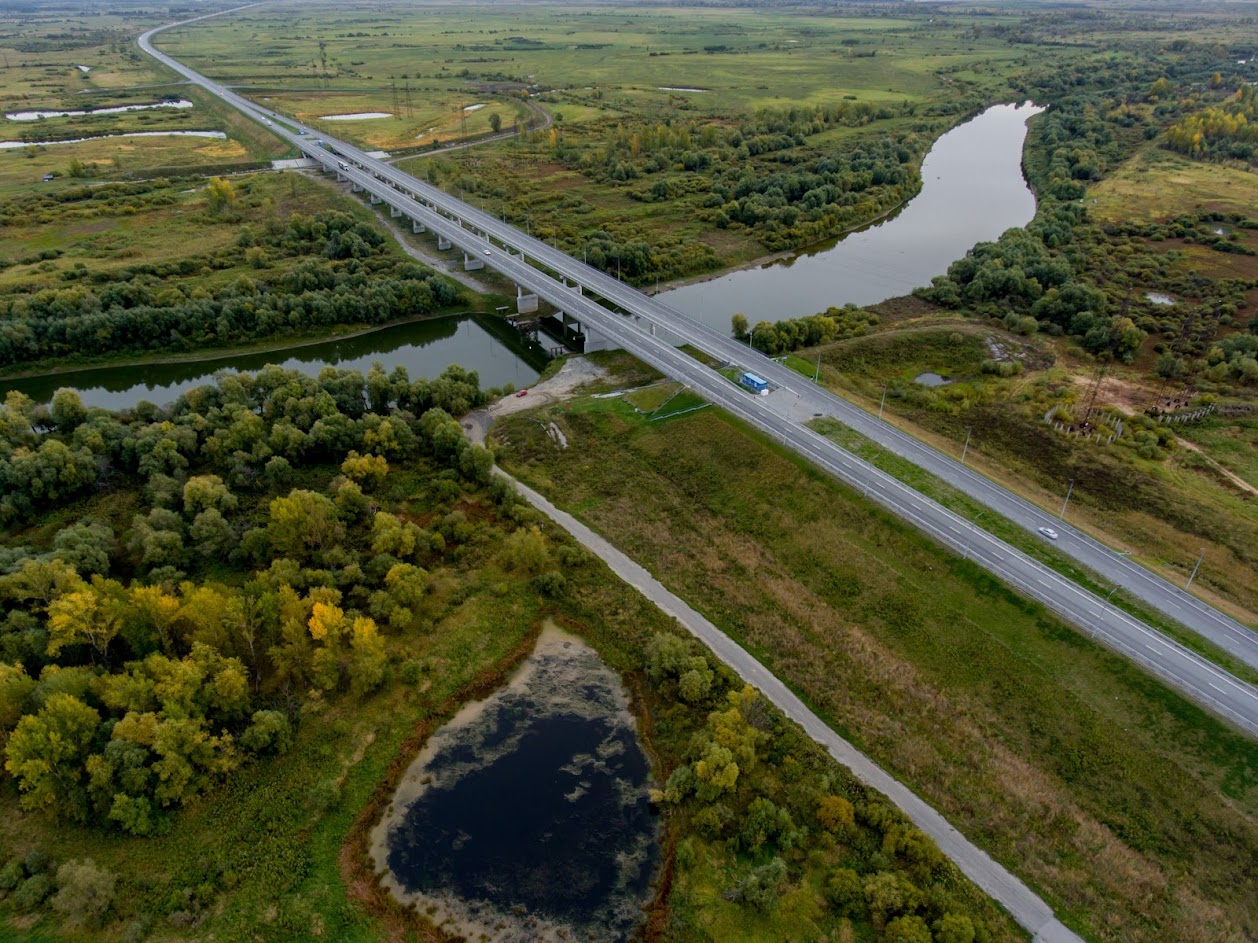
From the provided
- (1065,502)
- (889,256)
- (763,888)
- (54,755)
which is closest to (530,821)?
(763,888)

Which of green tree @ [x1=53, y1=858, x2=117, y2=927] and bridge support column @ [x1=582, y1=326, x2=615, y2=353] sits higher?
bridge support column @ [x1=582, y1=326, x2=615, y2=353]

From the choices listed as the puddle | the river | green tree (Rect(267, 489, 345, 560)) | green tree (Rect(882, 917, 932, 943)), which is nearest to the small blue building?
the river

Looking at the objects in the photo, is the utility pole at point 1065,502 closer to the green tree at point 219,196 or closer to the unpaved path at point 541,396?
the unpaved path at point 541,396

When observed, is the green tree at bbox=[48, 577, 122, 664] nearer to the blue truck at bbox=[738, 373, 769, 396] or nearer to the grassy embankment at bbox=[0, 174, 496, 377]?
the grassy embankment at bbox=[0, 174, 496, 377]

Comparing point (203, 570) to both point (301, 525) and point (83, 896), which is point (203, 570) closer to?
point (301, 525)

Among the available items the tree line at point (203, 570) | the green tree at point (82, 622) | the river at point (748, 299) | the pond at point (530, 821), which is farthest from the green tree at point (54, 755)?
the river at point (748, 299)
